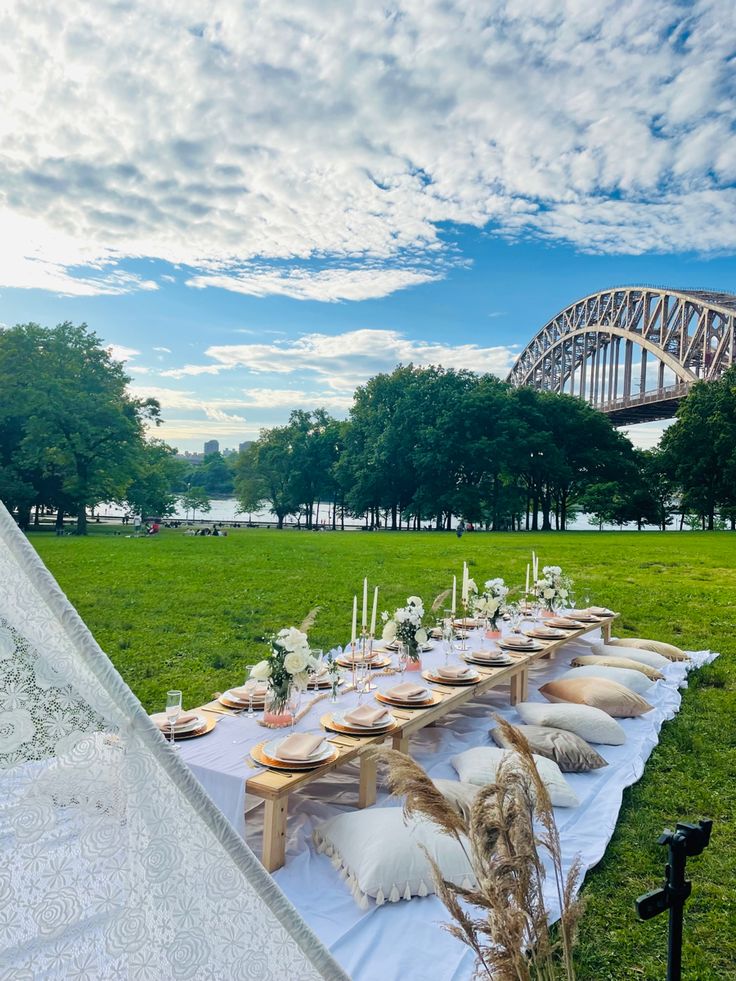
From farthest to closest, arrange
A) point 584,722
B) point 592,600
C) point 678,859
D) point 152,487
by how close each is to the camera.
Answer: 1. point 152,487
2. point 592,600
3. point 584,722
4. point 678,859

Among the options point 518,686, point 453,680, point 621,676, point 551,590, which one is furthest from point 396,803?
point 551,590

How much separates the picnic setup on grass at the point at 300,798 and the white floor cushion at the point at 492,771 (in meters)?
0.03

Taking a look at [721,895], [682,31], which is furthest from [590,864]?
[682,31]

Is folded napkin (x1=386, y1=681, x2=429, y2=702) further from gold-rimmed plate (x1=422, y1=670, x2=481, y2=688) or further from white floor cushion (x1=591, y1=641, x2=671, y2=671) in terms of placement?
white floor cushion (x1=591, y1=641, x2=671, y2=671)

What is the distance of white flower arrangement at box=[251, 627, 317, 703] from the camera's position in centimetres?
403

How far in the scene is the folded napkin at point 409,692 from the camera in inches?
189

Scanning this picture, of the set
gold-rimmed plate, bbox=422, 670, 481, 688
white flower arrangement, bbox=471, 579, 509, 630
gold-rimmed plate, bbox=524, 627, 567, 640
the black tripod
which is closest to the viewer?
the black tripod

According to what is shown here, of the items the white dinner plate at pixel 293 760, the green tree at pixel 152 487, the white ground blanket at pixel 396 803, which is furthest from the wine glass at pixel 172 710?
the green tree at pixel 152 487

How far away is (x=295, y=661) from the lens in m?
4.02

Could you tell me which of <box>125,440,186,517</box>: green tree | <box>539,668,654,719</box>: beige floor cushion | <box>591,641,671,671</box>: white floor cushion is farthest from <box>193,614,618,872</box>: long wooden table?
<box>125,440,186,517</box>: green tree

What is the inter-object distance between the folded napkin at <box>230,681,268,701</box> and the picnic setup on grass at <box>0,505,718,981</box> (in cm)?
2

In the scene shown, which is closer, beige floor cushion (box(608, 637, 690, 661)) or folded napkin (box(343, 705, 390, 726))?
folded napkin (box(343, 705, 390, 726))

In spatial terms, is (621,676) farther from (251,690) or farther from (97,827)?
(97,827)

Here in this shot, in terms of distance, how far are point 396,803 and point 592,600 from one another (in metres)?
9.46
